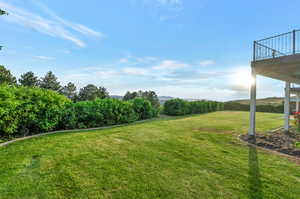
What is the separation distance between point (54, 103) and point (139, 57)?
9.41m

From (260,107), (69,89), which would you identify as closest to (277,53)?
(260,107)

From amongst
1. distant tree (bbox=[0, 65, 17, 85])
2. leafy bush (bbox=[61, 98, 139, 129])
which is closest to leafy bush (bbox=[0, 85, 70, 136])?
leafy bush (bbox=[61, 98, 139, 129])

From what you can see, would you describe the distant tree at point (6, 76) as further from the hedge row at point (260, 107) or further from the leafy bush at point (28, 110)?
the hedge row at point (260, 107)

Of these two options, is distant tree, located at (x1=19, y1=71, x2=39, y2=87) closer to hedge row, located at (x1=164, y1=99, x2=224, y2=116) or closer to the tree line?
the tree line

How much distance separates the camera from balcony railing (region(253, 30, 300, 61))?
486cm

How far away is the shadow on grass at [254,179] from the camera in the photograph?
2003mm

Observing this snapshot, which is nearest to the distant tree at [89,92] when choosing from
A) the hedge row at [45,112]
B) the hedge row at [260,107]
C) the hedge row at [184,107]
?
→ the hedge row at [184,107]

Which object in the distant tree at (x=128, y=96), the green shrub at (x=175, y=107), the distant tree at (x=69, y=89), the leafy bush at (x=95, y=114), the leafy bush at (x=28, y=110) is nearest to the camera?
the leafy bush at (x=28, y=110)

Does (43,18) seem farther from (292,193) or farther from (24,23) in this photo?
(292,193)

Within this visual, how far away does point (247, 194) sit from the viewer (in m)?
2.00

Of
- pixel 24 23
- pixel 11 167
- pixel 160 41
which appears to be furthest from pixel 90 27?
pixel 11 167

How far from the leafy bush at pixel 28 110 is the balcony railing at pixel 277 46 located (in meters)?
8.13

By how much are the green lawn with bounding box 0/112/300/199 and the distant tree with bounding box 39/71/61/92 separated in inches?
826

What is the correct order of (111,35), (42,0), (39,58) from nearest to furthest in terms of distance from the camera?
1. (42,0)
2. (39,58)
3. (111,35)
